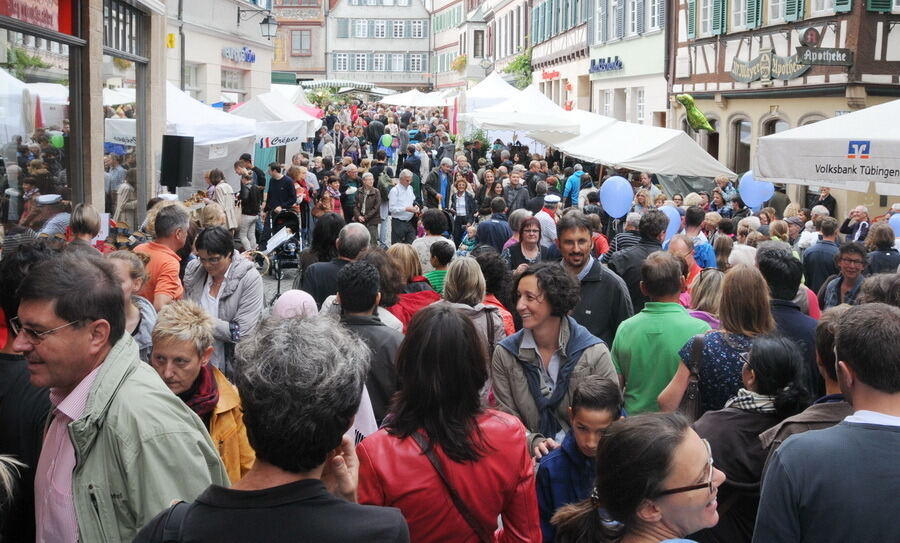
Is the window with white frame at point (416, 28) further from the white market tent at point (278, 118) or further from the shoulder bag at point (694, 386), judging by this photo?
the shoulder bag at point (694, 386)

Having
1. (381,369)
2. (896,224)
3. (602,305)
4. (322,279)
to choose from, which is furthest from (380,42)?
(381,369)

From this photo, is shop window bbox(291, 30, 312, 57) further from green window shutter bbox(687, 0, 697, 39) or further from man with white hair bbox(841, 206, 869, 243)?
man with white hair bbox(841, 206, 869, 243)

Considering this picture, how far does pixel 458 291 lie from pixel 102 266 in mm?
3083

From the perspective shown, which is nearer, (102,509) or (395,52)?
(102,509)

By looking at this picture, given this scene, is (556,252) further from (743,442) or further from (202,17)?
(202,17)

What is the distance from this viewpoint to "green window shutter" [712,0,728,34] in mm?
22469

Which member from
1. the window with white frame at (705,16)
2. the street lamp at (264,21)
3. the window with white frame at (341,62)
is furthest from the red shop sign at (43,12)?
the window with white frame at (341,62)

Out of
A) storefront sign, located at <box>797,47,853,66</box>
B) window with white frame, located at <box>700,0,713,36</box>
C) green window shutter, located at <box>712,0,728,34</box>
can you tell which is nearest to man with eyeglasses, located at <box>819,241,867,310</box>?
storefront sign, located at <box>797,47,853,66</box>

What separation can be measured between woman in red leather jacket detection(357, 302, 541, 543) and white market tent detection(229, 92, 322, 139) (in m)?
14.1

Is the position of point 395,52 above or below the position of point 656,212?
above

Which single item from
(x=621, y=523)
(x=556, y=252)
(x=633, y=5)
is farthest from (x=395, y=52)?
(x=621, y=523)

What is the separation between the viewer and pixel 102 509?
2.68 meters

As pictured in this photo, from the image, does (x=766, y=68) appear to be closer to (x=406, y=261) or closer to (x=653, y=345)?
(x=406, y=261)

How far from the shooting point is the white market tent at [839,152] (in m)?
7.43
